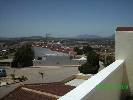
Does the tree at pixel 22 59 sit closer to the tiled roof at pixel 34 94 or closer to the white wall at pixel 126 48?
the tiled roof at pixel 34 94

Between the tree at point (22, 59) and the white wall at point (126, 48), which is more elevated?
the white wall at point (126, 48)

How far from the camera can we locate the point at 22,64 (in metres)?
46.6

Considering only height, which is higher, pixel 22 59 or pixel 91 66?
pixel 91 66

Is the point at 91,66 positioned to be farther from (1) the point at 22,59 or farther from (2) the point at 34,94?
(2) the point at 34,94

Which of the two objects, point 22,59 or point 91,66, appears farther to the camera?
point 22,59

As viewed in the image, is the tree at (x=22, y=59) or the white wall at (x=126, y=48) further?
the tree at (x=22, y=59)

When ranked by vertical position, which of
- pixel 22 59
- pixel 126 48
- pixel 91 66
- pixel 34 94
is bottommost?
pixel 22 59

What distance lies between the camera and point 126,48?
5.34 m

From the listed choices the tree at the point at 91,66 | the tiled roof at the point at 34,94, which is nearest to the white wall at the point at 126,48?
the tiled roof at the point at 34,94

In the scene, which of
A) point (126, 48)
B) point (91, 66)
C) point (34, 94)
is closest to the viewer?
point (126, 48)

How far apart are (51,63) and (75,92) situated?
1582 inches

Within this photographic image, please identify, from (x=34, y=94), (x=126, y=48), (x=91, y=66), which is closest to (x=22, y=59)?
(x=91, y=66)

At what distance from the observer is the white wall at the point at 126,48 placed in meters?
5.31

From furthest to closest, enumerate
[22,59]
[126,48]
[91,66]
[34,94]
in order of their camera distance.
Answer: [22,59]
[91,66]
[34,94]
[126,48]
